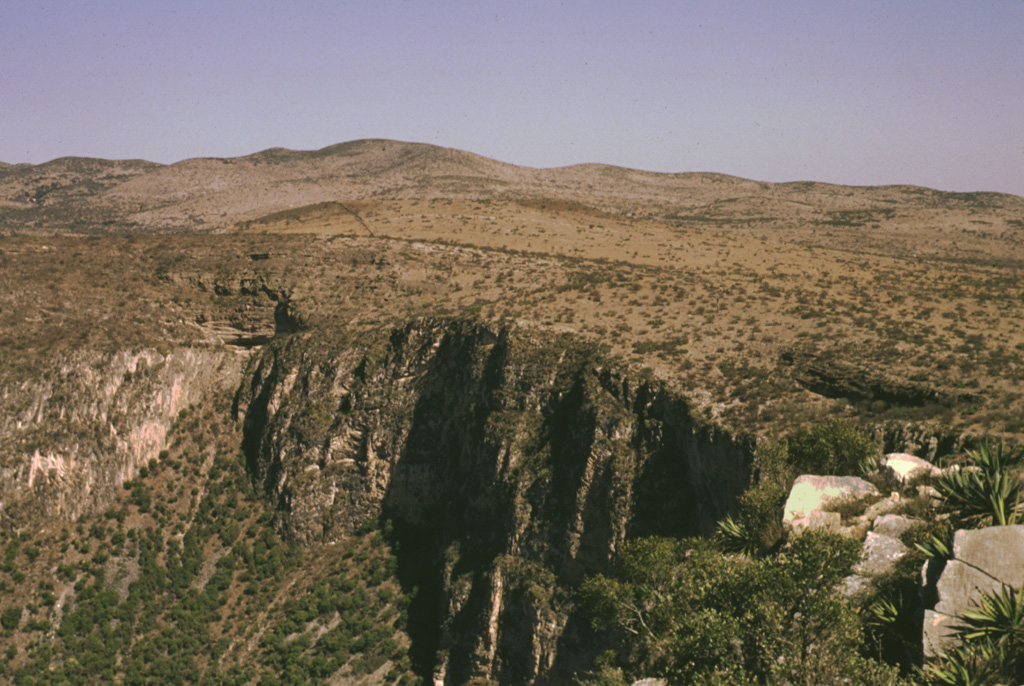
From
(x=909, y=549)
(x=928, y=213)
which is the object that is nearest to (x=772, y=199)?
(x=928, y=213)

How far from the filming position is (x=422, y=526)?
5416 centimetres

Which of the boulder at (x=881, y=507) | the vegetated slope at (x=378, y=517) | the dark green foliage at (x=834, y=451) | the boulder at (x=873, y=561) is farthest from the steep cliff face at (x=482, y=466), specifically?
the boulder at (x=873, y=561)

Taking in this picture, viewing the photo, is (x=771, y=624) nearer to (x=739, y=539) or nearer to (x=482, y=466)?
(x=739, y=539)

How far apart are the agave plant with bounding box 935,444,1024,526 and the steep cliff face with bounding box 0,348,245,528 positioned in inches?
2024

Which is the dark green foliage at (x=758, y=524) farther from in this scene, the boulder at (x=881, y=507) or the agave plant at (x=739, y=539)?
the boulder at (x=881, y=507)

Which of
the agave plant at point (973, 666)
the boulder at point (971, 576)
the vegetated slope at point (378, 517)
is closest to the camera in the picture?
the agave plant at point (973, 666)

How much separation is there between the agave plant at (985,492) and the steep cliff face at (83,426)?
5142 cm

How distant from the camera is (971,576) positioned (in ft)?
54.8

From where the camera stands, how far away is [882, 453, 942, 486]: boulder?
80.3 ft

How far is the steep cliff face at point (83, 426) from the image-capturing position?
4994cm

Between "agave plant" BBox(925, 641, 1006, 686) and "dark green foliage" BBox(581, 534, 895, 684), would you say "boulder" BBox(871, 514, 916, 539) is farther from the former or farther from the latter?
Result: "agave plant" BBox(925, 641, 1006, 686)

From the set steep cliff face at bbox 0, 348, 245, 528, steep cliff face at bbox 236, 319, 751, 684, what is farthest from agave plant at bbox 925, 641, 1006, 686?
steep cliff face at bbox 0, 348, 245, 528

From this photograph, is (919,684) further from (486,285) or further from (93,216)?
(93,216)

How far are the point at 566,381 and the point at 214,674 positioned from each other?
2749 cm
